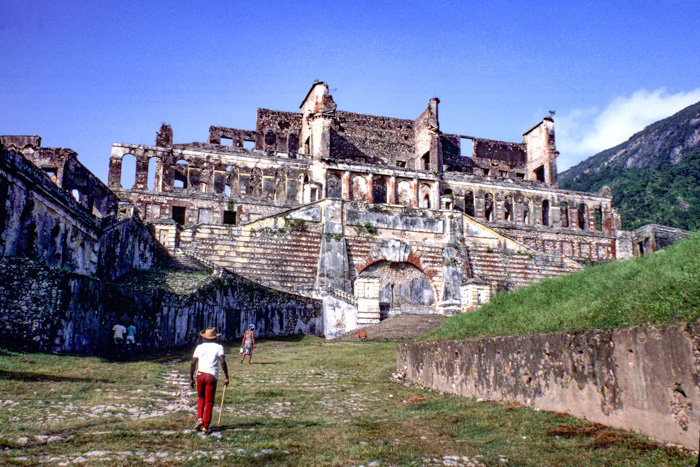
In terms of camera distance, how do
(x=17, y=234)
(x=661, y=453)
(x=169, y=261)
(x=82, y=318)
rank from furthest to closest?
1. (x=169, y=261)
2. (x=17, y=234)
3. (x=82, y=318)
4. (x=661, y=453)

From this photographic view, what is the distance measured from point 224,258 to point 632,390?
23886 millimetres

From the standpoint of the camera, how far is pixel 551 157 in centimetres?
5069

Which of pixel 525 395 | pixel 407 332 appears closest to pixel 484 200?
pixel 407 332

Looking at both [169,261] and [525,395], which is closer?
[525,395]

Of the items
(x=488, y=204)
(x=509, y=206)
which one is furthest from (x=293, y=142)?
(x=509, y=206)

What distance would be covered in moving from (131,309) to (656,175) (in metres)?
63.8

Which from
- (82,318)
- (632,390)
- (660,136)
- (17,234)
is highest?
(660,136)

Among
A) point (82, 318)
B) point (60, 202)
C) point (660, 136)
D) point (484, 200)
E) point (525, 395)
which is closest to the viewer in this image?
point (525, 395)

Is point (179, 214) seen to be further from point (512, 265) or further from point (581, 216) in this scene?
point (581, 216)

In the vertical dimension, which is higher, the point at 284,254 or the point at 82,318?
the point at 284,254

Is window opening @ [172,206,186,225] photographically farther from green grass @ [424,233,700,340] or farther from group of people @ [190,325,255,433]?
group of people @ [190,325,255,433]

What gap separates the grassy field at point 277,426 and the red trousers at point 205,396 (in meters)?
0.24

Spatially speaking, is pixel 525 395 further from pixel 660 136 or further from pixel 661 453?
→ pixel 660 136

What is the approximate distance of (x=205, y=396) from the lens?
22.9ft
